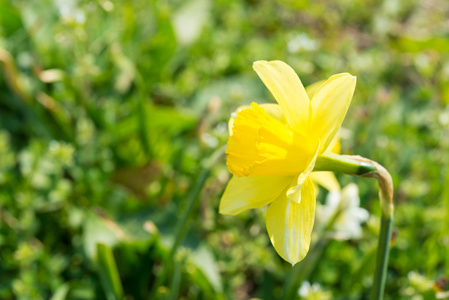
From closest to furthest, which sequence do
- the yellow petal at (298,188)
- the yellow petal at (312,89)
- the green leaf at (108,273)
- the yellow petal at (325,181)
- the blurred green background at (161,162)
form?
1. the yellow petal at (298,188)
2. the yellow petal at (312,89)
3. the yellow petal at (325,181)
4. the green leaf at (108,273)
5. the blurred green background at (161,162)

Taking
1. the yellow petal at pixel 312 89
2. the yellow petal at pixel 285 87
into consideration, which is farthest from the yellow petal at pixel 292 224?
the yellow petal at pixel 312 89

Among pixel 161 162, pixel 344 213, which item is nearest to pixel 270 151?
pixel 344 213

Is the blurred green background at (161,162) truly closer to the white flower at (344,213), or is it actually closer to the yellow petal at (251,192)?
the white flower at (344,213)

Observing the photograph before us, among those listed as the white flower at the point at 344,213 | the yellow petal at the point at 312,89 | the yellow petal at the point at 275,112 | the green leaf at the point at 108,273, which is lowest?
the green leaf at the point at 108,273

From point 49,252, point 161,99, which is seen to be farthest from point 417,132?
point 49,252

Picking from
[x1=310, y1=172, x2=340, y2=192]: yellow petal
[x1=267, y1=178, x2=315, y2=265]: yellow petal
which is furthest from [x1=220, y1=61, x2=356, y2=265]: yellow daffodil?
[x1=310, y1=172, x2=340, y2=192]: yellow petal

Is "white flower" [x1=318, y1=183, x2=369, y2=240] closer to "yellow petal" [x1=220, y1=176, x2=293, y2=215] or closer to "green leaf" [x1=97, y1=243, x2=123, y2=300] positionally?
"yellow petal" [x1=220, y1=176, x2=293, y2=215]
